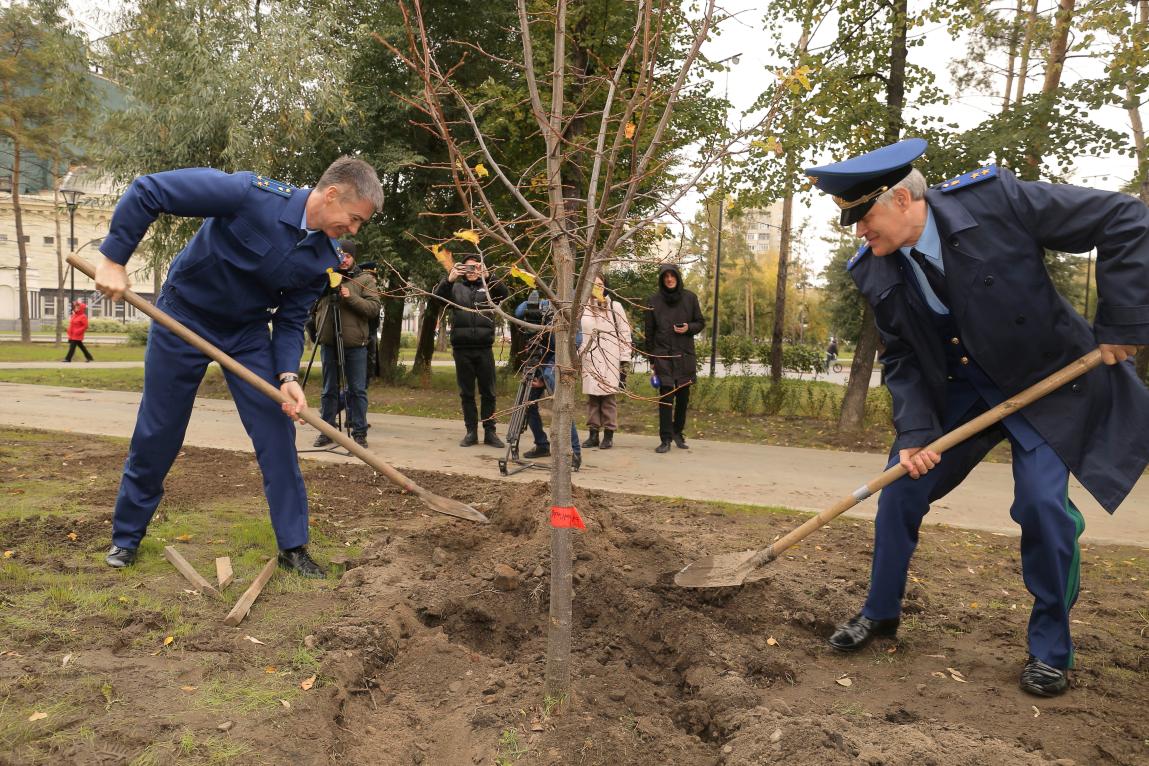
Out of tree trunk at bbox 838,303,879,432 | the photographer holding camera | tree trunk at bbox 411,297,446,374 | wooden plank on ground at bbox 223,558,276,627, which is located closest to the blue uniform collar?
wooden plank on ground at bbox 223,558,276,627

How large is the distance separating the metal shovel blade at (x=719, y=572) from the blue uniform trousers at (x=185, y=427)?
6.51 ft

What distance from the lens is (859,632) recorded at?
12.1ft

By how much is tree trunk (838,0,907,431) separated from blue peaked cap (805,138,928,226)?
7807 mm

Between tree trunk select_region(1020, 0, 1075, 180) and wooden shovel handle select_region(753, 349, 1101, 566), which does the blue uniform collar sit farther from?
tree trunk select_region(1020, 0, 1075, 180)

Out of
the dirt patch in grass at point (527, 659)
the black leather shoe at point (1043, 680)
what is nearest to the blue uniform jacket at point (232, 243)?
the dirt patch in grass at point (527, 659)

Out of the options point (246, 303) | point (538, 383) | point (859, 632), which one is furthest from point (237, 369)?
point (538, 383)

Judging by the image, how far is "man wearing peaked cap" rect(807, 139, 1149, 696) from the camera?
317 centimetres

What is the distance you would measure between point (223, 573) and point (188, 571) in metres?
0.17

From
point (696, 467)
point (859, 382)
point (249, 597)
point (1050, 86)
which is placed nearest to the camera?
point (249, 597)

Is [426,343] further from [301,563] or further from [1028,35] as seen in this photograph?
[301,563]

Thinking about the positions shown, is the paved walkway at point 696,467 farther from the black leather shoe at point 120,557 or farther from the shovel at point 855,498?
the black leather shoe at point 120,557

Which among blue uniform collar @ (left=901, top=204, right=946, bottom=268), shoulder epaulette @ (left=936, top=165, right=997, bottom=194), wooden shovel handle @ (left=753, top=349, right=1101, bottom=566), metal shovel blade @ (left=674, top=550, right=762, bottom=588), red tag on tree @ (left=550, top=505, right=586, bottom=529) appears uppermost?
shoulder epaulette @ (left=936, top=165, right=997, bottom=194)

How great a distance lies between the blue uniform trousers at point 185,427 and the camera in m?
4.30

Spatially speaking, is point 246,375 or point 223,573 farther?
point 223,573
